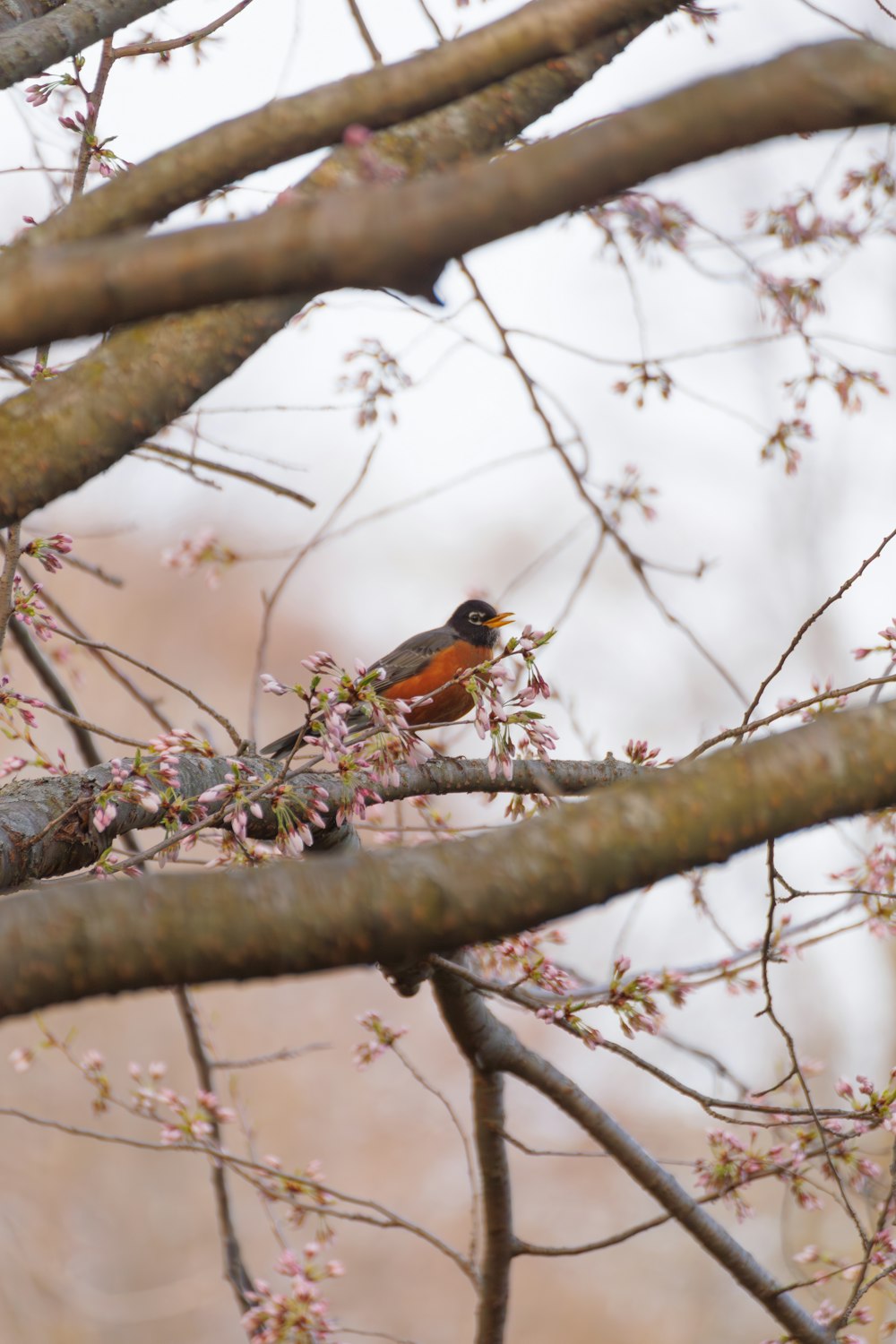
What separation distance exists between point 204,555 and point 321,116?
10.5ft

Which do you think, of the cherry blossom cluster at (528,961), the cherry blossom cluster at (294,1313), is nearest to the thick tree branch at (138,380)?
the cherry blossom cluster at (528,961)

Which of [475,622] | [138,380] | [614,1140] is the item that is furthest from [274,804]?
[475,622]

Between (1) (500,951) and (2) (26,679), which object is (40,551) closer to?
(1) (500,951)

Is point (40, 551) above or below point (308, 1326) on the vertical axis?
above

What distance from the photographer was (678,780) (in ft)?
4.17

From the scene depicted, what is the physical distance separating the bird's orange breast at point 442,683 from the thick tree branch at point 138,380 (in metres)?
3.22

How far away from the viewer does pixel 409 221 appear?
1.03m

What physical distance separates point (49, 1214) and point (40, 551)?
37.5ft

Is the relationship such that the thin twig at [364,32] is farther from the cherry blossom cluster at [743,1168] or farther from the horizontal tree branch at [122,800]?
the cherry blossom cluster at [743,1168]

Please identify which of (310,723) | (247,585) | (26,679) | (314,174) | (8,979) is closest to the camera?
(8,979)

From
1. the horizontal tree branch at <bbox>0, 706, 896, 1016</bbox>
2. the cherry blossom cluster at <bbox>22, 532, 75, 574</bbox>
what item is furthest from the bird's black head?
the horizontal tree branch at <bbox>0, 706, 896, 1016</bbox>

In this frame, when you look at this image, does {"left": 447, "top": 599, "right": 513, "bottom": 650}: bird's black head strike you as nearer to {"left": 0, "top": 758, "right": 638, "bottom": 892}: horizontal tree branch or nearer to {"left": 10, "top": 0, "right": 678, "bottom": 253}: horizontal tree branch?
{"left": 0, "top": 758, "right": 638, "bottom": 892}: horizontal tree branch

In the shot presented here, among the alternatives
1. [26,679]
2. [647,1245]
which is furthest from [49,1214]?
[647,1245]

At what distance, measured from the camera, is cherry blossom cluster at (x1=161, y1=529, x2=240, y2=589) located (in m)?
4.63
